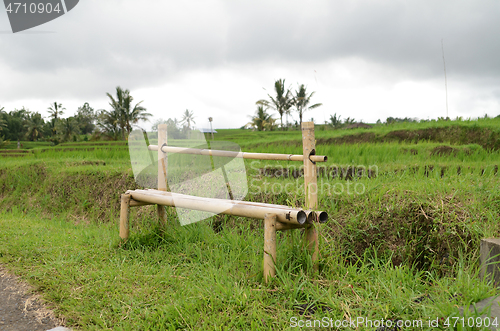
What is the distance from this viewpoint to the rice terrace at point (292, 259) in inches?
73.2

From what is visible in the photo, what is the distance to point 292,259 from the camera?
235 centimetres

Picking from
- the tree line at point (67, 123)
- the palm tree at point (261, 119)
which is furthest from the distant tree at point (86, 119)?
the palm tree at point (261, 119)

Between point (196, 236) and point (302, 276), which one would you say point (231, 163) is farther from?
point (302, 276)

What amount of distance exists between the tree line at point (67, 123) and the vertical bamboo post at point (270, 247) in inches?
1171

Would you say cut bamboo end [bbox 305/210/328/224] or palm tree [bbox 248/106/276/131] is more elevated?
palm tree [bbox 248/106/276/131]

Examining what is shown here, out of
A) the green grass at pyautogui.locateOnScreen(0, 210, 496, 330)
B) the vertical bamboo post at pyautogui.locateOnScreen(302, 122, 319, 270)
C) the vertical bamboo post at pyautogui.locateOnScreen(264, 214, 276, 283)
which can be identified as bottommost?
the green grass at pyautogui.locateOnScreen(0, 210, 496, 330)

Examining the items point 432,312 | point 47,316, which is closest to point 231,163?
point 47,316

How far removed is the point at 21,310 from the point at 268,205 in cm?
184

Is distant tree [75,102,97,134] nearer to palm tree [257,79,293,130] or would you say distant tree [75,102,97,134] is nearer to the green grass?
palm tree [257,79,293,130]

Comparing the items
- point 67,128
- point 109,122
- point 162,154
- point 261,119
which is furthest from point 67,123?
point 162,154

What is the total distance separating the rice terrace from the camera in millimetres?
1859

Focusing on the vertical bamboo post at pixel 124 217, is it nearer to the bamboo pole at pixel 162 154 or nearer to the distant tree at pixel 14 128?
the bamboo pole at pixel 162 154

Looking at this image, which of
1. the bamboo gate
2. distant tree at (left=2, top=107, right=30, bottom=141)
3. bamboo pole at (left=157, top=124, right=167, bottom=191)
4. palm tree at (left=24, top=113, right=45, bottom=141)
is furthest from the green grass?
palm tree at (left=24, top=113, right=45, bottom=141)

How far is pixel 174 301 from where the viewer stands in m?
2.06
